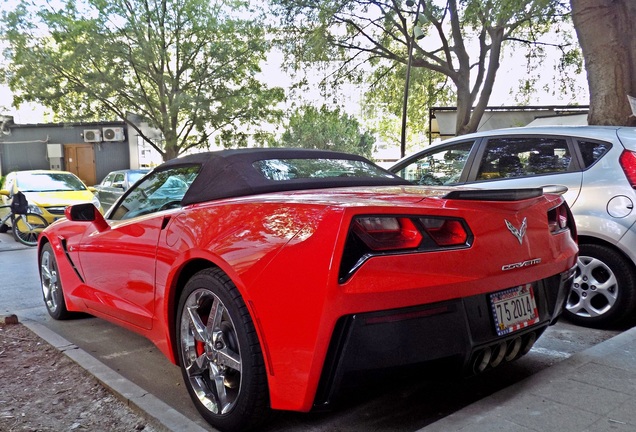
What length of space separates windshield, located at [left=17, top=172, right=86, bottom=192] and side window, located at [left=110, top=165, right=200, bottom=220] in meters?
9.93

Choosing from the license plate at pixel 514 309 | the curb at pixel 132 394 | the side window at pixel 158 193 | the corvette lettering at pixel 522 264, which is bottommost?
the curb at pixel 132 394

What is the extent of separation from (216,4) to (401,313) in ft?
67.0

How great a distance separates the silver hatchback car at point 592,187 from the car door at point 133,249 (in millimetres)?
2583

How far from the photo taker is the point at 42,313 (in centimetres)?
536

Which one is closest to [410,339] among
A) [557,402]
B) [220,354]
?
[557,402]

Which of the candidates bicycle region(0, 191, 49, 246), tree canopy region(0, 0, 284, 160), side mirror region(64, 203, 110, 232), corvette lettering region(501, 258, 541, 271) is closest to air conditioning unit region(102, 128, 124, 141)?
tree canopy region(0, 0, 284, 160)

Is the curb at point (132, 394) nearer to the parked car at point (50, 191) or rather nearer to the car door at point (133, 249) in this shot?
the car door at point (133, 249)

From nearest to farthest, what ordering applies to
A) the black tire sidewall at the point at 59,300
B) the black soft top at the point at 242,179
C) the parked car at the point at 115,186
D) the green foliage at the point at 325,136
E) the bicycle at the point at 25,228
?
1. the black soft top at the point at 242,179
2. the black tire sidewall at the point at 59,300
3. the bicycle at the point at 25,228
4. the parked car at the point at 115,186
5. the green foliage at the point at 325,136

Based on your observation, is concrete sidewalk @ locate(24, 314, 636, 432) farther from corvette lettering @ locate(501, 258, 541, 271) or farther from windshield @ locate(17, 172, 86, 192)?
windshield @ locate(17, 172, 86, 192)

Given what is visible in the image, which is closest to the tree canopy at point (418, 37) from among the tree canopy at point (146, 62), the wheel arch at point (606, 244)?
the tree canopy at point (146, 62)

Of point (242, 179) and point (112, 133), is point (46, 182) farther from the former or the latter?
point (112, 133)

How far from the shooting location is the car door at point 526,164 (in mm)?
4520

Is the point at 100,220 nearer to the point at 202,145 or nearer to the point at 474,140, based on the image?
the point at 474,140

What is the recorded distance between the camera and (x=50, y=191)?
1280cm
